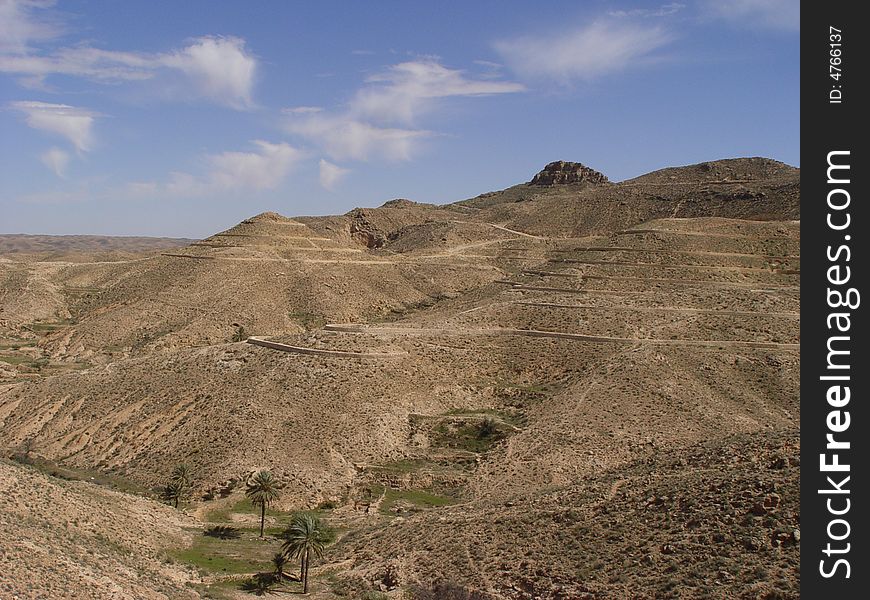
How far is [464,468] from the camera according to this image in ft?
109

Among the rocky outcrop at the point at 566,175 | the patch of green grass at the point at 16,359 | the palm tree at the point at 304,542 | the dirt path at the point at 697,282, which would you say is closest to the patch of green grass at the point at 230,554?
the palm tree at the point at 304,542

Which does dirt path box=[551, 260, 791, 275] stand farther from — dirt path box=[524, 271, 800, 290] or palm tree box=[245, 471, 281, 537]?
palm tree box=[245, 471, 281, 537]

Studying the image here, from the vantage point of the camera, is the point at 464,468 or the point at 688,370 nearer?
the point at 464,468

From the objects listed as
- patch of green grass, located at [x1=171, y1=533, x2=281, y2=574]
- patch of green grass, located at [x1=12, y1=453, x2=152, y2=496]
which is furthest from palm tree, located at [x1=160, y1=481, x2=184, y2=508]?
patch of green grass, located at [x1=171, y1=533, x2=281, y2=574]

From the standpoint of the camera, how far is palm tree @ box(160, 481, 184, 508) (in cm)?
3000

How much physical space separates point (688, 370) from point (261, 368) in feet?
79.3

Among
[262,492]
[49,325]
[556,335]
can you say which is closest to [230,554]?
[262,492]

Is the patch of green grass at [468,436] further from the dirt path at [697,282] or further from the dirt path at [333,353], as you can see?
the dirt path at [697,282]

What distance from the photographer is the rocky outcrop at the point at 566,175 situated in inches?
6501

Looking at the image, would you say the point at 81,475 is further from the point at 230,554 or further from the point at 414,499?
the point at 414,499

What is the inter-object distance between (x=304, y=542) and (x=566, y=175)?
15542 cm

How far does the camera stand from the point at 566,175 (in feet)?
554

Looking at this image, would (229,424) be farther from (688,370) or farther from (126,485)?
(688,370)
